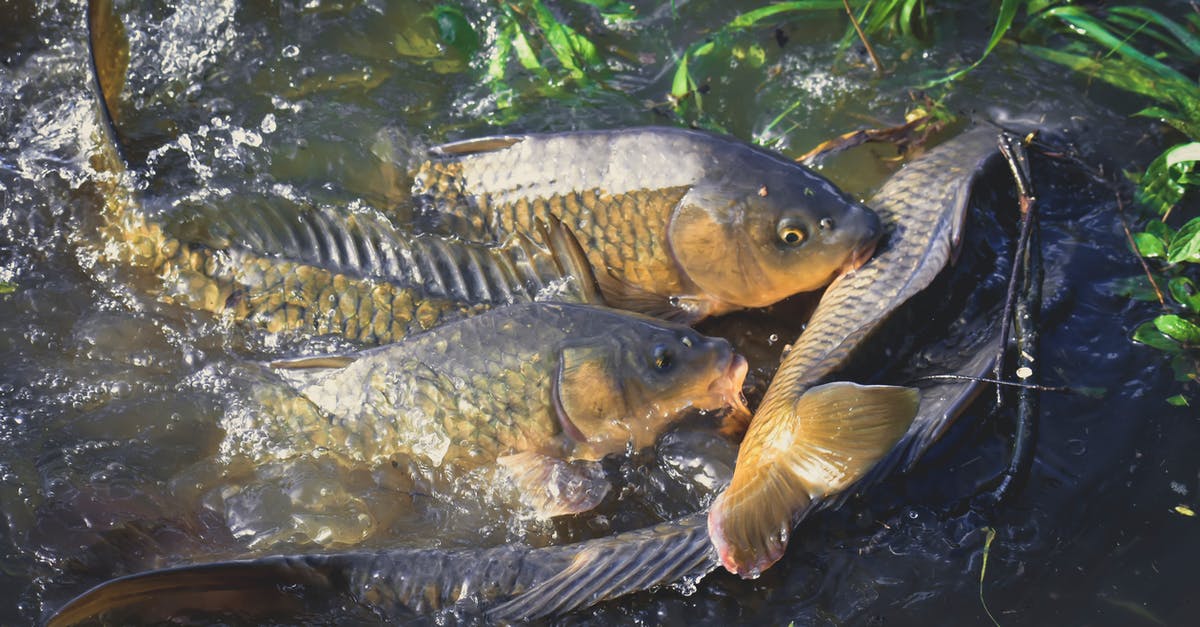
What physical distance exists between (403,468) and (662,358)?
90 centimetres

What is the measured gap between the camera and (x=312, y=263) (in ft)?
11.4

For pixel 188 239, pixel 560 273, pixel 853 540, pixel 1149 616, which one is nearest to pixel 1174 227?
pixel 1149 616

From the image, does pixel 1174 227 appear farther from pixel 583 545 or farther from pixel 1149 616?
pixel 583 545

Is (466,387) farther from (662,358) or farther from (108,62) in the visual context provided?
(108,62)

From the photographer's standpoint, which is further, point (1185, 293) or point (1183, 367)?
point (1185, 293)

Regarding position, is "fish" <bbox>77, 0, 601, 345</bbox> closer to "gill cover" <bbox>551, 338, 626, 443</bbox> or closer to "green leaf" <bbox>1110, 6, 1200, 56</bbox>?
"gill cover" <bbox>551, 338, 626, 443</bbox>

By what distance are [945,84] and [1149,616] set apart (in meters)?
2.47

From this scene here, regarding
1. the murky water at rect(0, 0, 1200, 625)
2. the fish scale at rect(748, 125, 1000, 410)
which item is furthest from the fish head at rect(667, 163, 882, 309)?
the murky water at rect(0, 0, 1200, 625)

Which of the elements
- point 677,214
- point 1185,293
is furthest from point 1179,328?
point 677,214

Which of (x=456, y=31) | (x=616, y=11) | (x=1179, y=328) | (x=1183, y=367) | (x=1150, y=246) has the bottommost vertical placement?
(x=1183, y=367)

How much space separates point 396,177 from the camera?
13.2 feet

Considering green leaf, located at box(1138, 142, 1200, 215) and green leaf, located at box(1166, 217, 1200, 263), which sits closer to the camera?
green leaf, located at box(1166, 217, 1200, 263)

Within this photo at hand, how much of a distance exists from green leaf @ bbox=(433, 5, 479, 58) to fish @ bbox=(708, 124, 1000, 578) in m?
2.04

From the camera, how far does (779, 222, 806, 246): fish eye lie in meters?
3.41
